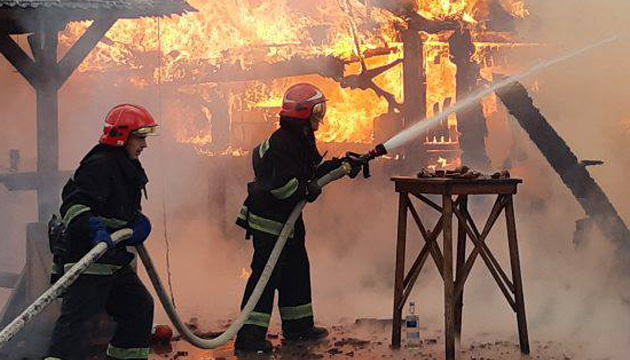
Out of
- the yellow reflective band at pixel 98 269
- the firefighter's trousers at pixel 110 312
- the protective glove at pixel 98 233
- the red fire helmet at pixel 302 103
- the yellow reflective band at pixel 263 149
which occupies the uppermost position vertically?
the red fire helmet at pixel 302 103

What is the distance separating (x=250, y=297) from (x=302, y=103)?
5.26 feet

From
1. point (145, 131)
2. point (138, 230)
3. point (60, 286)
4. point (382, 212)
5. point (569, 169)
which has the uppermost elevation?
point (145, 131)

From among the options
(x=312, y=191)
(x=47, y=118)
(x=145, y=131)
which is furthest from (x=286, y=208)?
(x=47, y=118)

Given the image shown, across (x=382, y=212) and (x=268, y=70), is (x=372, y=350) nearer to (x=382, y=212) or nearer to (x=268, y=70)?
(x=382, y=212)

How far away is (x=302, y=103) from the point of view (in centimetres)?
787

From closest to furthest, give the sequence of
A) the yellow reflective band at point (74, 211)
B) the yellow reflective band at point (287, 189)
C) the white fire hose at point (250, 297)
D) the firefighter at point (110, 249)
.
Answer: the yellow reflective band at point (74, 211) < the firefighter at point (110, 249) < the white fire hose at point (250, 297) < the yellow reflective band at point (287, 189)

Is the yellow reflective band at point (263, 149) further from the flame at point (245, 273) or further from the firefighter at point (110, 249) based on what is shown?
the flame at point (245, 273)

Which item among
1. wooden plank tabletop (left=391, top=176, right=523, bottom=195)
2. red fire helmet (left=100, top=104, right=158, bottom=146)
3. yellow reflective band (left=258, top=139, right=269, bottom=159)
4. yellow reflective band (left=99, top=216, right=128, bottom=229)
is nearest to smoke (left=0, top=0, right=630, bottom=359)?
wooden plank tabletop (left=391, top=176, right=523, bottom=195)

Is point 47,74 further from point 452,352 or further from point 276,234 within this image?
point 452,352

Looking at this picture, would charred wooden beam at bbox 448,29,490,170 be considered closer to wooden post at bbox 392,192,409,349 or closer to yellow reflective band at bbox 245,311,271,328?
wooden post at bbox 392,192,409,349

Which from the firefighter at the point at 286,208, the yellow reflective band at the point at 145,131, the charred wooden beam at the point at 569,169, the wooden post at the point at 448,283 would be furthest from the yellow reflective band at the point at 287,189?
the charred wooden beam at the point at 569,169

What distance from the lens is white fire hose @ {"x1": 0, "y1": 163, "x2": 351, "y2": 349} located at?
5.29m

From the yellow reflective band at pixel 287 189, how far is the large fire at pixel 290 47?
5.40 m

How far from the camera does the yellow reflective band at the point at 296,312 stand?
26.6 feet
